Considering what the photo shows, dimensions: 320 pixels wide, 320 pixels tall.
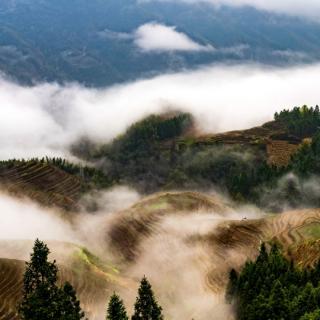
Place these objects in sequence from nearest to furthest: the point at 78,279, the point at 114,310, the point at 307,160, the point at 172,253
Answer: the point at 114,310 < the point at 78,279 < the point at 172,253 < the point at 307,160

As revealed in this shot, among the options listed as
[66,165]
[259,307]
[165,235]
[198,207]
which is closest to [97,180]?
[66,165]

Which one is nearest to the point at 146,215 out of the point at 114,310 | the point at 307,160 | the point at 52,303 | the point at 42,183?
the point at 42,183

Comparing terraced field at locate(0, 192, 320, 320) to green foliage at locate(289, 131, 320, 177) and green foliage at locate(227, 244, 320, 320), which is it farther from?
green foliage at locate(289, 131, 320, 177)

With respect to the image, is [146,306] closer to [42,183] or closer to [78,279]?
[78,279]

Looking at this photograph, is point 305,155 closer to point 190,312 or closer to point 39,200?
point 39,200

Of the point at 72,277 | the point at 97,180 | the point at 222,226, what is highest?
the point at 97,180

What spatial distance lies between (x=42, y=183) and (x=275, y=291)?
100 metres

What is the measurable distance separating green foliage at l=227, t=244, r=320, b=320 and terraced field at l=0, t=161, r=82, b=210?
75617mm

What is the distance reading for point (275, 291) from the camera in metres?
69.9

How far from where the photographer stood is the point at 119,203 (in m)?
170

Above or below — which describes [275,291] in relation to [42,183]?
below

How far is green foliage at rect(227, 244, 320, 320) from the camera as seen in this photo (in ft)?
215

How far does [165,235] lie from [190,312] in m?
33.0

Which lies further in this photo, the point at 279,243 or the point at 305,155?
the point at 305,155
